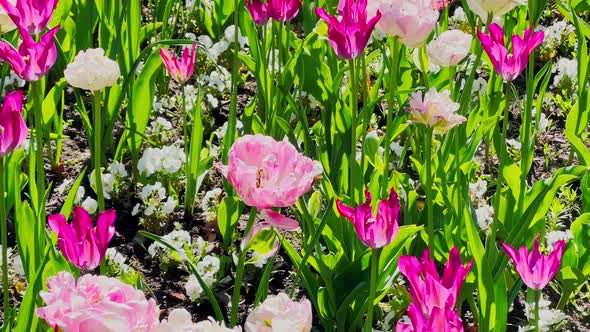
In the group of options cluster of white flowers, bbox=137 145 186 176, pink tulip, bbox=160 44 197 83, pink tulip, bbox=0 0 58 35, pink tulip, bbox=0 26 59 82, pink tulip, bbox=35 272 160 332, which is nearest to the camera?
pink tulip, bbox=35 272 160 332

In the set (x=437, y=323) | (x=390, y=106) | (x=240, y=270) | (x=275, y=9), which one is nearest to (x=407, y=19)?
(x=390, y=106)

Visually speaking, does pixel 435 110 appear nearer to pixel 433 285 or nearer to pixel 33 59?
pixel 433 285

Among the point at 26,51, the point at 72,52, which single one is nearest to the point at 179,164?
the point at 72,52

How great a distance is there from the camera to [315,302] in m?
2.25

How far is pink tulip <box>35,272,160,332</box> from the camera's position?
110cm

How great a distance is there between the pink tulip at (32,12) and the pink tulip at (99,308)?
2.94 ft

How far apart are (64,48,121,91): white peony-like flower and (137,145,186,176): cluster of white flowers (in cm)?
66

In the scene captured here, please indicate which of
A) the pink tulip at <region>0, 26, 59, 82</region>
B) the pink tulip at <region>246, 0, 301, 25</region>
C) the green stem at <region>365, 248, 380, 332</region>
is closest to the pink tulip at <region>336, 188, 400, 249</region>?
the green stem at <region>365, 248, 380, 332</region>

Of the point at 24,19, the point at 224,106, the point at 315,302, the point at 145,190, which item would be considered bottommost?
the point at 315,302

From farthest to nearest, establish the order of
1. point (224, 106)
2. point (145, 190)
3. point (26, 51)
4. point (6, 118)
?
point (224, 106)
point (145, 190)
point (26, 51)
point (6, 118)

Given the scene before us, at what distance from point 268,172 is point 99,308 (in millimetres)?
443

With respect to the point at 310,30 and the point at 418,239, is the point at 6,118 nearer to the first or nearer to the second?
the point at 418,239

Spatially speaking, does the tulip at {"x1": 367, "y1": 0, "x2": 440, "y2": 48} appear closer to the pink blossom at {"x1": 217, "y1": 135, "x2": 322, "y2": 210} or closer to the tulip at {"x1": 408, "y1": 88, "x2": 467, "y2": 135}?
the tulip at {"x1": 408, "y1": 88, "x2": 467, "y2": 135}

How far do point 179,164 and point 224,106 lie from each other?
58 cm
